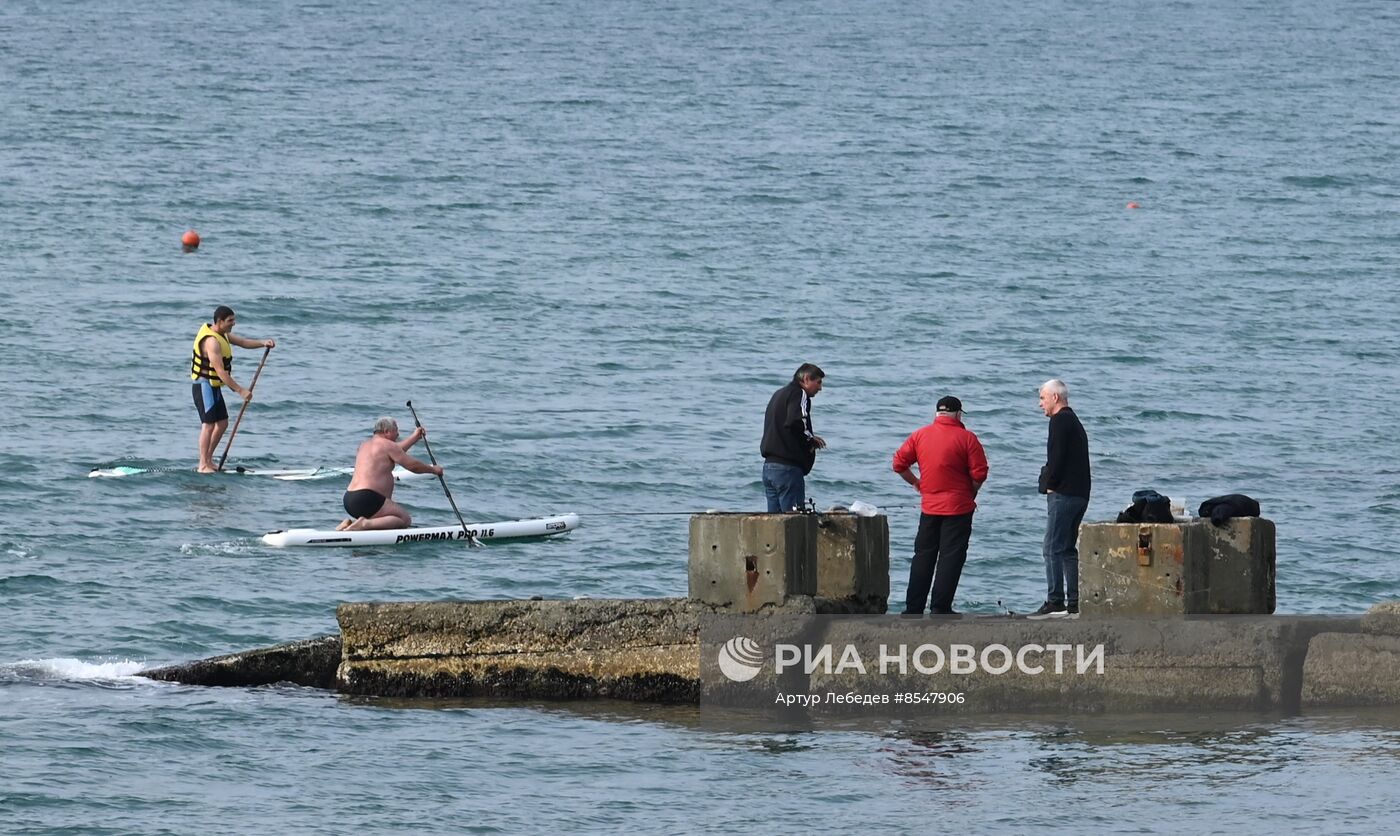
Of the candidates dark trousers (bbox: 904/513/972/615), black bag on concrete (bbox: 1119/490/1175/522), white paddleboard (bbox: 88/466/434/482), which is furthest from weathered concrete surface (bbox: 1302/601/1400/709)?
white paddleboard (bbox: 88/466/434/482)

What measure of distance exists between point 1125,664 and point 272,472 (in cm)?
1337

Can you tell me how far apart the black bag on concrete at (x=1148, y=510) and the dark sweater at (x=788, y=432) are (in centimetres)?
254

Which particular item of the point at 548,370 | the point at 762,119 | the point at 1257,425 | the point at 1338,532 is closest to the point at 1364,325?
the point at 1257,425

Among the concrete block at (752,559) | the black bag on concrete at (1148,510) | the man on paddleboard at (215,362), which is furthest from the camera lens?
the man on paddleboard at (215,362)

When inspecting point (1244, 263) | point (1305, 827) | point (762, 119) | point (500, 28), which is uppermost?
point (500, 28)

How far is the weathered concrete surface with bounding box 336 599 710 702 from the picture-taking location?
45.4 ft

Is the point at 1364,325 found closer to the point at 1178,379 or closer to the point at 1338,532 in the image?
the point at 1178,379

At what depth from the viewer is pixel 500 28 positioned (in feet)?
293

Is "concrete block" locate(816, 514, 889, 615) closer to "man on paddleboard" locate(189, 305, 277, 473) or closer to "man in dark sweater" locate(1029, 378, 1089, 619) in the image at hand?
"man in dark sweater" locate(1029, 378, 1089, 619)

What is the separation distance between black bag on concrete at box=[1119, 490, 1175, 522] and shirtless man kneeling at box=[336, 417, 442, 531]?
8.05 metres

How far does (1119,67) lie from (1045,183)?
25387mm

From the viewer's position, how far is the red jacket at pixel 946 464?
544 inches

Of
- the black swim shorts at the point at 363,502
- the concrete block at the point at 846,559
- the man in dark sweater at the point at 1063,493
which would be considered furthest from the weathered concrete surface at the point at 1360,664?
the black swim shorts at the point at 363,502

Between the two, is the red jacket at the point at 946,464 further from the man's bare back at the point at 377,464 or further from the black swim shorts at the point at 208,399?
the black swim shorts at the point at 208,399
